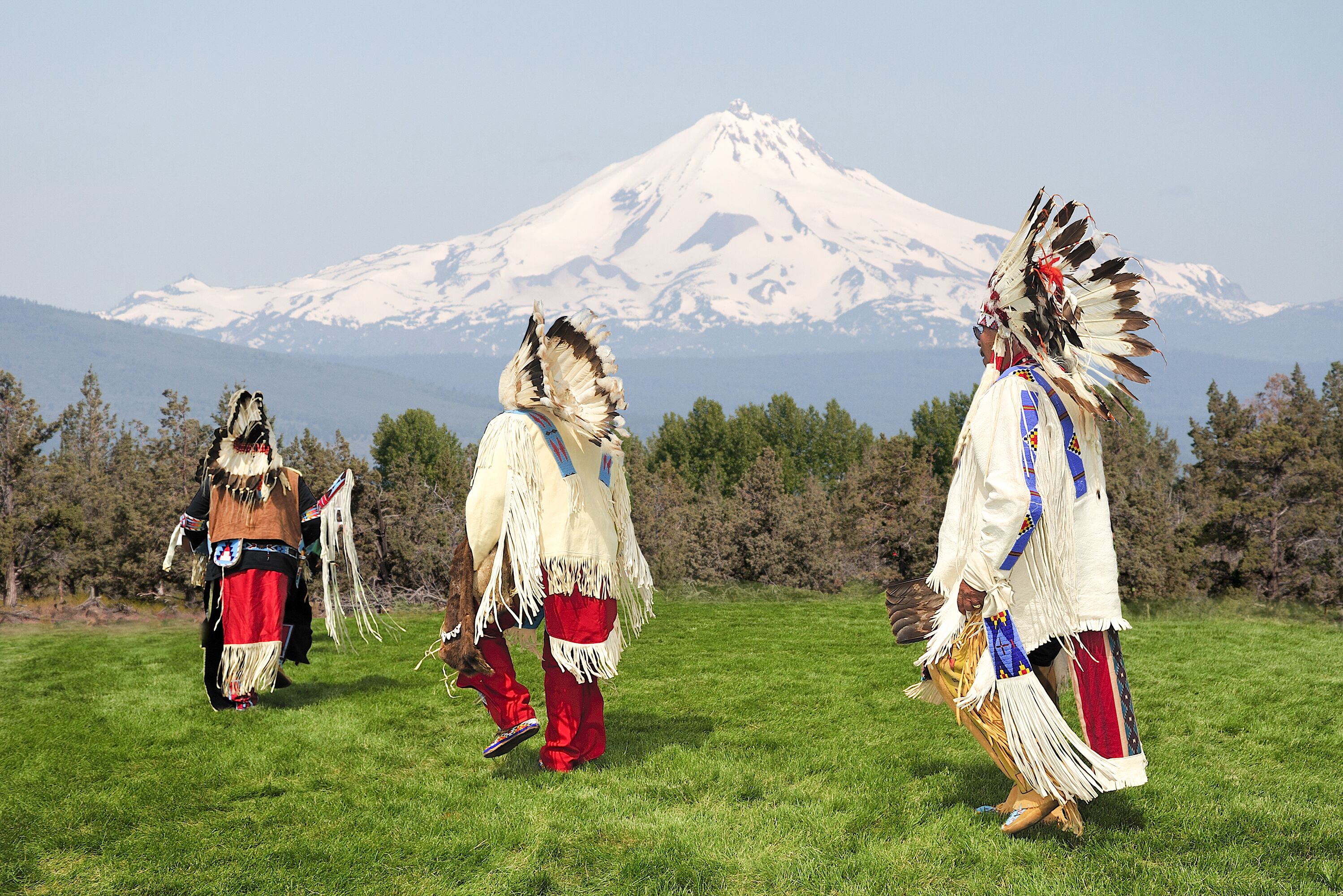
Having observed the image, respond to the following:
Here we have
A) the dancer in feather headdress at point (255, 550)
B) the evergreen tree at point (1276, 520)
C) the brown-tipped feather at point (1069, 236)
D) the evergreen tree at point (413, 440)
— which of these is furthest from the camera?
the evergreen tree at point (413, 440)

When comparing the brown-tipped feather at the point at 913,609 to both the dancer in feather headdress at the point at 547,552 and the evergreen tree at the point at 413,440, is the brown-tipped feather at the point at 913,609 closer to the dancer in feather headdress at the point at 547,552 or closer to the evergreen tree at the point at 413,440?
the dancer in feather headdress at the point at 547,552

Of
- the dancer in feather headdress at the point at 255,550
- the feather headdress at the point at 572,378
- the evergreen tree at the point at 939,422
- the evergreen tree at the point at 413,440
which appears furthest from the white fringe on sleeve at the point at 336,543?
the evergreen tree at the point at 939,422

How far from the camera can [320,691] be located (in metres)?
8.81

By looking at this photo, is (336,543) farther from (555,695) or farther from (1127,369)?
Result: (1127,369)

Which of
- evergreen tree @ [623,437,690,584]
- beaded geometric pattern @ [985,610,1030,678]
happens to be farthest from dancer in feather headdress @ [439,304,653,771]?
evergreen tree @ [623,437,690,584]

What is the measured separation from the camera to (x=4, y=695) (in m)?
8.57

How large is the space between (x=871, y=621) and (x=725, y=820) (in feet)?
25.7

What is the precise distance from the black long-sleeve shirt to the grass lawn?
1.02m

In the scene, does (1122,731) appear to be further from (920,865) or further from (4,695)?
(4,695)

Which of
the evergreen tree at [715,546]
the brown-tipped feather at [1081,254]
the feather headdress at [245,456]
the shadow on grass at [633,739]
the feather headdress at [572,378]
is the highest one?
the brown-tipped feather at [1081,254]

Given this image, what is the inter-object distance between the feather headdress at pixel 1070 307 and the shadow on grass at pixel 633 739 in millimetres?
3162

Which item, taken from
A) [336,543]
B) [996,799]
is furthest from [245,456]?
[996,799]

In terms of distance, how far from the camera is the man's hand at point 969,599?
4.93 meters

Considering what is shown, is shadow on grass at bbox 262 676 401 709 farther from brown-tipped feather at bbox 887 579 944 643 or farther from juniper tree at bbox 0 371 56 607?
juniper tree at bbox 0 371 56 607
